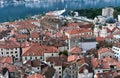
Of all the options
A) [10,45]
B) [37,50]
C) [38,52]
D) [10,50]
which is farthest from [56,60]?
[10,45]

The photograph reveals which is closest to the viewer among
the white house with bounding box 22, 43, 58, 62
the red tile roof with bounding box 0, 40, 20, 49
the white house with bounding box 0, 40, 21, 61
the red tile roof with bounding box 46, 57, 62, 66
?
the red tile roof with bounding box 46, 57, 62, 66

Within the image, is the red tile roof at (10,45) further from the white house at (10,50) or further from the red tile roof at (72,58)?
the red tile roof at (72,58)

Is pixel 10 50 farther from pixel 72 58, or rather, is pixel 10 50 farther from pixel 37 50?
pixel 72 58

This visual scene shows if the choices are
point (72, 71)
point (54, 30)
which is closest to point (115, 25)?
point (54, 30)

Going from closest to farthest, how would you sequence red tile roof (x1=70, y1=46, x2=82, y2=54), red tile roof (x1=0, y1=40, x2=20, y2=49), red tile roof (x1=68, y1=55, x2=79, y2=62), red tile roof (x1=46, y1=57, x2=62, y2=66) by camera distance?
red tile roof (x1=46, y1=57, x2=62, y2=66) → red tile roof (x1=68, y1=55, x2=79, y2=62) → red tile roof (x1=70, y1=46, x2=82, y2=54) → red tile roof (x1=0, y1=40, x2=20, y2=49)

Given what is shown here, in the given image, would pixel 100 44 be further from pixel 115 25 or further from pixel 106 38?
pixel 115 25

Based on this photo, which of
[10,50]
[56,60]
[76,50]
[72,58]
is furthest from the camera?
[10,50]

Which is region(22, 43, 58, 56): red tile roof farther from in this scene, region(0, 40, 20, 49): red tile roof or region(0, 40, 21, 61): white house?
region(0, 40, 20, 49): red tile roof

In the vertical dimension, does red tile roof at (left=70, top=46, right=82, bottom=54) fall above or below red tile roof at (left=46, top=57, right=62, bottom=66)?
below

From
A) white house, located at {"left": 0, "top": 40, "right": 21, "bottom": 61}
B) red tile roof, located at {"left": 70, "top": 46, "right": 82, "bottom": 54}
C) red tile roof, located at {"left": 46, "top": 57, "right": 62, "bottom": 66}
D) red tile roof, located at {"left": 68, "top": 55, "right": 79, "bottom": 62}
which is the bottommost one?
white house, located at {"left": 0, "top": 40, "right": 21, "bottom": 61}

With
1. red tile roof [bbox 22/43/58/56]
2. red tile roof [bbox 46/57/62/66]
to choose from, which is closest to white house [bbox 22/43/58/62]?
red tile roof [bbox 22/43/58/56]

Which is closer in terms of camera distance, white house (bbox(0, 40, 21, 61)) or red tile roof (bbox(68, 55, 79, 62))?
red tile roof (bbox(68, 55, 79, 62))
